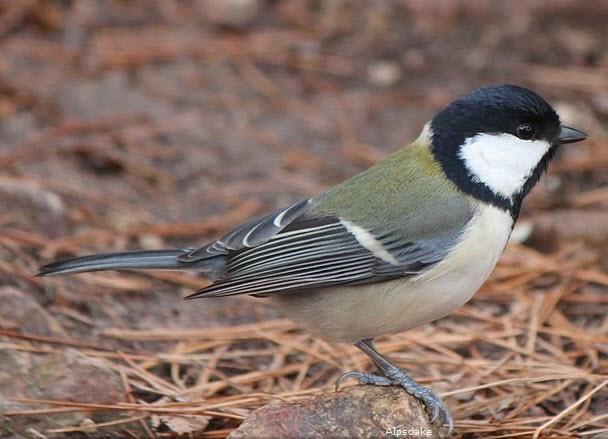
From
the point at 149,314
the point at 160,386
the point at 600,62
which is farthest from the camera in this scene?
the point at 600,62

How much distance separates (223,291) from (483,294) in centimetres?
120

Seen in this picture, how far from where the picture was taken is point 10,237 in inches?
124

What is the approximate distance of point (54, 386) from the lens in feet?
7.48

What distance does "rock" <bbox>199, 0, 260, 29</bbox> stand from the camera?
16.0 ft

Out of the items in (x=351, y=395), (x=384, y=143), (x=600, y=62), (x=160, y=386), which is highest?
(x=600, y=62)

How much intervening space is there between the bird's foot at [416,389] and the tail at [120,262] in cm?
59

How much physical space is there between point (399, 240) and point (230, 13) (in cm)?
271

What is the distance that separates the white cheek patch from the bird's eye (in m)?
0.01

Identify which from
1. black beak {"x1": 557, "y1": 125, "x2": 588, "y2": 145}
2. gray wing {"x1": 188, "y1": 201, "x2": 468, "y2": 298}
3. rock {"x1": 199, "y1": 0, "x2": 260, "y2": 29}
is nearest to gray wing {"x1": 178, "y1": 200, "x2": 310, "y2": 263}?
gray wing {"x1": 188, "y1": 201, "x2": 468, "y2": 298}

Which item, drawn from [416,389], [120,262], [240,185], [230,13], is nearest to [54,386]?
[120,262]

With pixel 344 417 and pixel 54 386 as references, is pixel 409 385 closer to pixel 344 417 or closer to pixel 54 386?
pixel 344 417

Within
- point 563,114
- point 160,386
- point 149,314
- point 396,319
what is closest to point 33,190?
point 149,314

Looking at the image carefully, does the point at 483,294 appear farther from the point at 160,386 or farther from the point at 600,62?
the point at 600,62

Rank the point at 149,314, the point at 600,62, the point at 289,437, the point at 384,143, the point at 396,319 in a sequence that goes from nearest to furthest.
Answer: the point at 289,437
the point at 396,319
the point at 149,314
the point at 384,143
the point at 600,62
